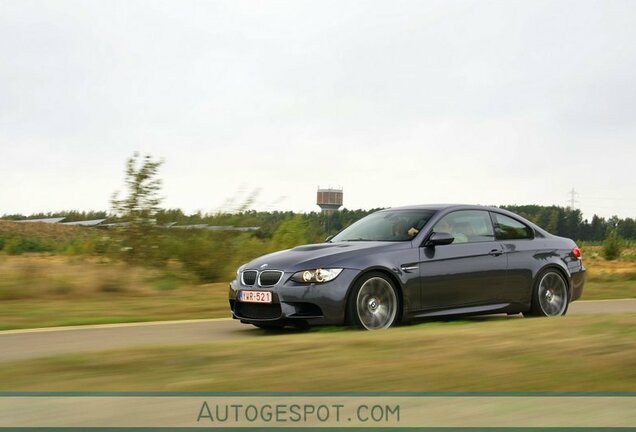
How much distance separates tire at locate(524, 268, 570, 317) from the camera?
12188mm

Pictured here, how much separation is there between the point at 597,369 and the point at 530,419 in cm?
179

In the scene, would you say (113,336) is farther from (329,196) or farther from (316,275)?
(329,196)

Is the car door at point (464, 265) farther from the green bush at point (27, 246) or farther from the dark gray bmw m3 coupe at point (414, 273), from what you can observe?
the green bush at point (27, 246)

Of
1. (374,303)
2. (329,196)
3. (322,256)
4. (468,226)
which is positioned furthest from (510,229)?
(329,196)

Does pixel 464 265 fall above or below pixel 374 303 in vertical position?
above

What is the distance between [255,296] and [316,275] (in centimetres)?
82

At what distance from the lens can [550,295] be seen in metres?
12.5

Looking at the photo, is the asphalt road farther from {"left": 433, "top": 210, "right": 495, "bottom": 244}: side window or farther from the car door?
{"left": 433, "top": 210, "right": 495, "bottom": 244}: side window

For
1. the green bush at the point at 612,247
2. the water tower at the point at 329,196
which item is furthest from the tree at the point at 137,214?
the water tower at the point at 329,196

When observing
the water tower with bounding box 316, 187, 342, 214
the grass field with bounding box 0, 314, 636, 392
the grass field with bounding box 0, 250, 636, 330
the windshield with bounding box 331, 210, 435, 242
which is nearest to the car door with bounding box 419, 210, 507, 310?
the windshield with bounding box 331, 210, 435, 242

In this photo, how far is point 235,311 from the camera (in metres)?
10.9

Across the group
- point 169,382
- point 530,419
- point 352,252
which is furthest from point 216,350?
point 352,252

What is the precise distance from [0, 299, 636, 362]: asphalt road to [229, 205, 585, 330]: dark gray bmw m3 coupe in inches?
22.1

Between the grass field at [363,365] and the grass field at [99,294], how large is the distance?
5.33m
